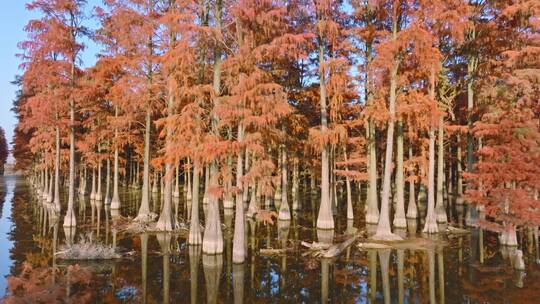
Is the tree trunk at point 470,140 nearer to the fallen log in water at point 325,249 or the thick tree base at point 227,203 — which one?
the fallen log in water at point 325,249

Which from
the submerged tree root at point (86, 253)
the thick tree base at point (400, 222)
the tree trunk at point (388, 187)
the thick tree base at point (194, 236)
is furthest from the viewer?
the thick tree base at point (400, 222)

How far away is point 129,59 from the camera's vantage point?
26.9 meters

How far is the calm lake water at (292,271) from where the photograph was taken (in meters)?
13.5

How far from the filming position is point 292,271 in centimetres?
1653

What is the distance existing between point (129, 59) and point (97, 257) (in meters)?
13.6

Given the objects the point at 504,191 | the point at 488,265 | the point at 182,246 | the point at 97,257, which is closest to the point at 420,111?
the point at 504,191

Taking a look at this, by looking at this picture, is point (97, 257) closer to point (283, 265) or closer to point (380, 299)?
point (283, 265)

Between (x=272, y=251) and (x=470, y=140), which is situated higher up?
(x=470, y=140)

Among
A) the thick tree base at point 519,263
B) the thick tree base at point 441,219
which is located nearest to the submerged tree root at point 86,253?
the thick tree base at point 519,263

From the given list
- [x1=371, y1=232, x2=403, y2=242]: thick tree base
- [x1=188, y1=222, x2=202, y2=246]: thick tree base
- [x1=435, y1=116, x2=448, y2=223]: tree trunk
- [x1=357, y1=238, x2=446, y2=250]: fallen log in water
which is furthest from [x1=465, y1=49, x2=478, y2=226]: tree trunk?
[x1=188, y1=222, x2=202, y2=246]: thick tree base

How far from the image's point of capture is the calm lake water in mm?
13523

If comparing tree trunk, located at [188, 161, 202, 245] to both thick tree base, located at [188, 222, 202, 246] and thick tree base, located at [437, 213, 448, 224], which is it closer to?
thick tree base, located at [188, 222, 202, 246]

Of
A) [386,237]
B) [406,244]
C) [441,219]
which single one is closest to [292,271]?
[386,237]

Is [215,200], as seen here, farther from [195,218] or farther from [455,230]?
[455,230]
